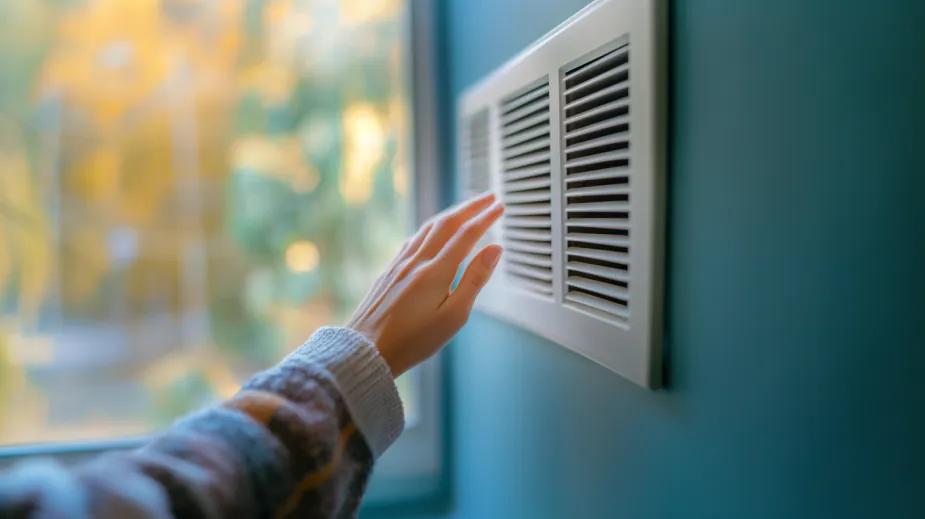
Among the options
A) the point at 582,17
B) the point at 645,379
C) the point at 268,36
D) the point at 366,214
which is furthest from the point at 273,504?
the point at 268,36

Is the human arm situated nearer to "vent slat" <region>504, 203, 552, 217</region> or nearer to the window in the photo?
"vent slat" <region>504, 203, 552, 217</region>

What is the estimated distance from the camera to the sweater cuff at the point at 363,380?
47 centimetres

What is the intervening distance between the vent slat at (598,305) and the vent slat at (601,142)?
0.13 meters

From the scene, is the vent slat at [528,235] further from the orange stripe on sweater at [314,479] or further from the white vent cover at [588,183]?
the orange stripe on sweater at [314,479]

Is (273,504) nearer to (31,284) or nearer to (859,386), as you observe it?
(859,386)

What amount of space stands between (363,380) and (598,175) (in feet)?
0.84

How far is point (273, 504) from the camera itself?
40cm

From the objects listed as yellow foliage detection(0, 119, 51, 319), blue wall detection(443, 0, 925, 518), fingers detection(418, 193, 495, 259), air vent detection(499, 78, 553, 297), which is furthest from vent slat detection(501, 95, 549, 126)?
yellow foliage detection(0, 119, 51, 319)

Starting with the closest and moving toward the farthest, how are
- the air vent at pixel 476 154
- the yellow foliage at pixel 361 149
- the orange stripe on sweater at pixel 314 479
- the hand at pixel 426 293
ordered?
the orange stripe on sweater at pixel 314 479, the hand at pixel 426 293, the air vent at pixel 476 154, the yellow foliage at pixel 361 149

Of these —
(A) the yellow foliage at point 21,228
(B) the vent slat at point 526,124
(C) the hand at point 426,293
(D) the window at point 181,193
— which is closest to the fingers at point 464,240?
(C) the hand at point 426,293

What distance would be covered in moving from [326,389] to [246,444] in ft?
0.23

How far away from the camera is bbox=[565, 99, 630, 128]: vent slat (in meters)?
0.49

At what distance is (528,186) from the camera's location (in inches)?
26.8

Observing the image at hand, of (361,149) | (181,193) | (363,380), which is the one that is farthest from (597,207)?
(181,193)
